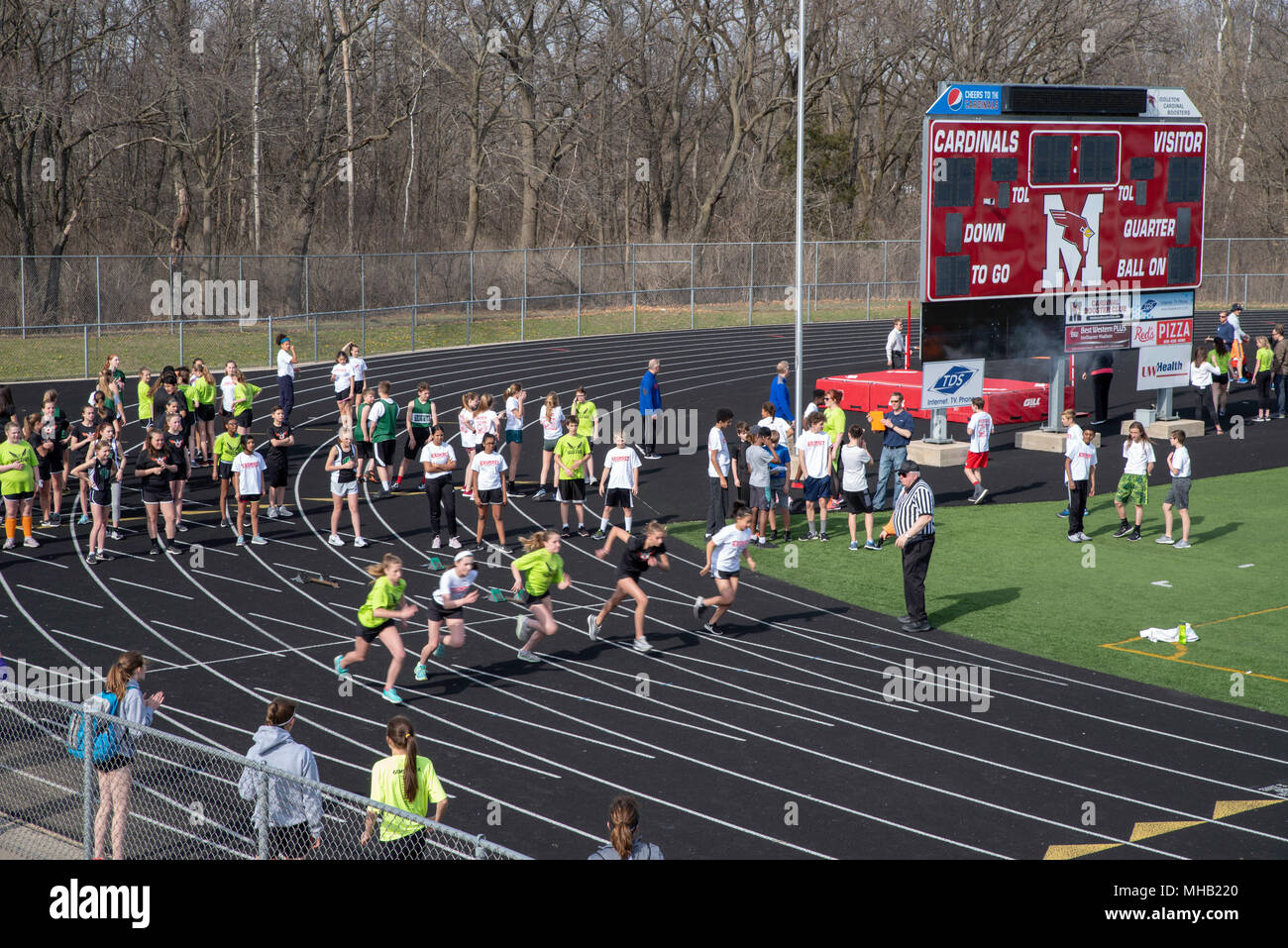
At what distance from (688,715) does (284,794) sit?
512 cm

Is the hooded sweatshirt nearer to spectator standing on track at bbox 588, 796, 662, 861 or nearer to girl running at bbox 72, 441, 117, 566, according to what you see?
spectator standing on track at bbox 588, 796, 662, 861

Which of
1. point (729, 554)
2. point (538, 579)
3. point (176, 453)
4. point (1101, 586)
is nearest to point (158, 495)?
point (176, 453)

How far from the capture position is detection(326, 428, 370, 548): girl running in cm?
1841

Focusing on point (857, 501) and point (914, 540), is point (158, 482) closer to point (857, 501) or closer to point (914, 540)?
point (857, 501)

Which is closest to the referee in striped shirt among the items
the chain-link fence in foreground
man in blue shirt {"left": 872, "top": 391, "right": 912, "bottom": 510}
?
man in blue shirt {"left": 872, "top": 391, "right": 912, "bottom": 510}

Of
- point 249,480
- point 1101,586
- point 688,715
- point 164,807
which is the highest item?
point 249,480

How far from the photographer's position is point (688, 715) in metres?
12.8

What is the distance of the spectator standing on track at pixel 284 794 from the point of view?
8156mm

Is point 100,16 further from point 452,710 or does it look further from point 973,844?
point 973,844

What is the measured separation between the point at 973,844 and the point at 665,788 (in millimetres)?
2479

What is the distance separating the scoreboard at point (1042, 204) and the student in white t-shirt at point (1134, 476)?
5.12 metres

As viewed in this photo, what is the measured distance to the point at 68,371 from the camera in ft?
114

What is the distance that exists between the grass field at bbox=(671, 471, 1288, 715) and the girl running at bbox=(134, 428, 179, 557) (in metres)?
7.16
